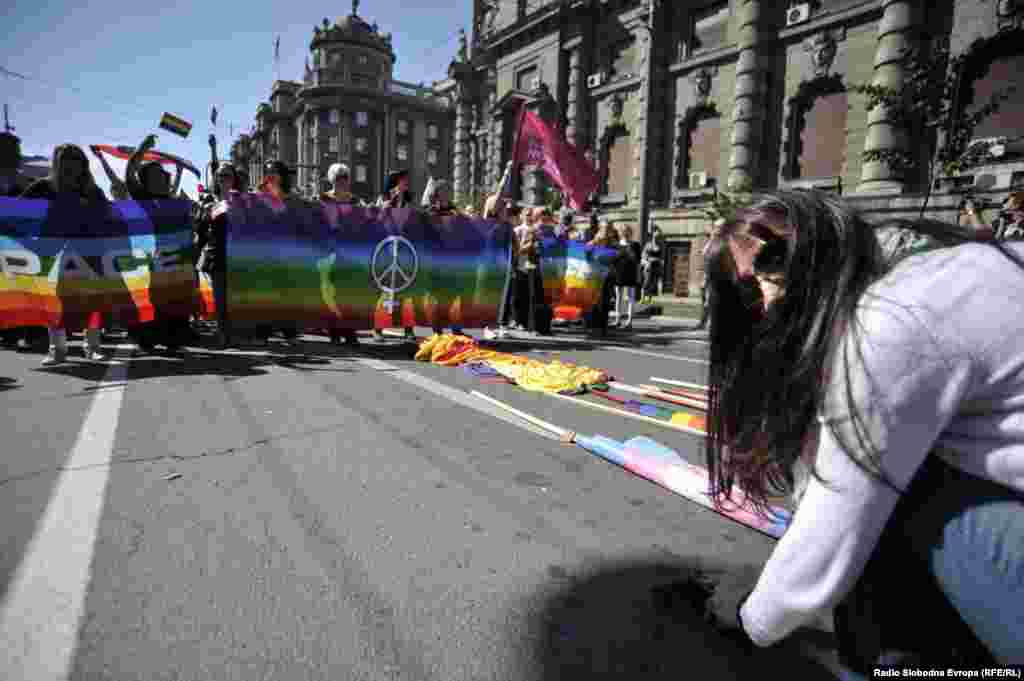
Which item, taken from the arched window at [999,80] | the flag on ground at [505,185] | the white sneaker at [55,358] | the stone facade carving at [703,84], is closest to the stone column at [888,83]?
the arched window at [999,80]

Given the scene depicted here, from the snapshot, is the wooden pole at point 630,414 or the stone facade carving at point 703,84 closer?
the wooden pole at point 630,414

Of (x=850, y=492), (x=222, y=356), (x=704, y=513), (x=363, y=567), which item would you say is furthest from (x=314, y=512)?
(x=222, y=356)

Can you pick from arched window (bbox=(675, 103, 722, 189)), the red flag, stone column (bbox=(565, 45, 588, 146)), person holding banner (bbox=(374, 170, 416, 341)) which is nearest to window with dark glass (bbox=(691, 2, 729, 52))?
arched window (bbox=(675, 103, 722, 189))

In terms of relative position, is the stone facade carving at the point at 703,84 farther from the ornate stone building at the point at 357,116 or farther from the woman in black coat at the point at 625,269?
the ornate stone building at the point at 357,116

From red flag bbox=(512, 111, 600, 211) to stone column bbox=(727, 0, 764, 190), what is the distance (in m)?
9.61

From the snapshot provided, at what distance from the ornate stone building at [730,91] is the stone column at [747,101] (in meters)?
0.04

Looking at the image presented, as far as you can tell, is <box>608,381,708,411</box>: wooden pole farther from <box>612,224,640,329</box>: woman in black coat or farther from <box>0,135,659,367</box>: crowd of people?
<box>612,224,640,329</box>: woman in black coat

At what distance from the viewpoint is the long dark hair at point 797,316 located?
3.55 feet

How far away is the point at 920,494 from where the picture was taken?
1212 millimetres

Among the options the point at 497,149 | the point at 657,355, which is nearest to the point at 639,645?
the point at 657,355

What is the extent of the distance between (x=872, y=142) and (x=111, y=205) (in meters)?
17.5

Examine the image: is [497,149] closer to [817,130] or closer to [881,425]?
[817,130]

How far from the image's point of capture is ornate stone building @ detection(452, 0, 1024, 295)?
14.1 m

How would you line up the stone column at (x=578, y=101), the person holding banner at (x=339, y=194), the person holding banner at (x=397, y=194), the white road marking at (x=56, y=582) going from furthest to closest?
the stone column at (x=578, y=101)
the person holding banner at (x=397, y=194)
the person holding banner at (x=339, y=194)
the white road marking at (x=56, y=582)
